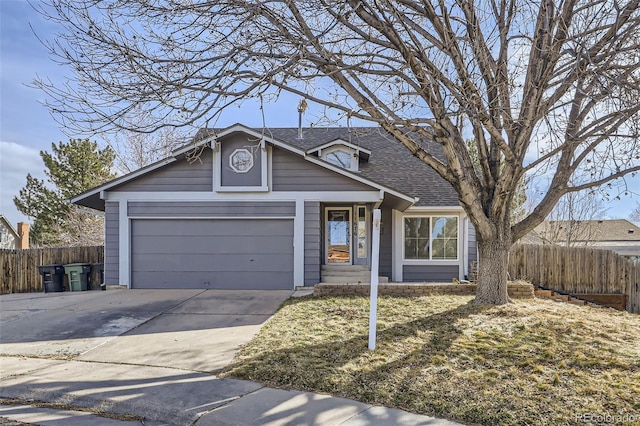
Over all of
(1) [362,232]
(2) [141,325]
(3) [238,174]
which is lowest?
(2) [141,325]

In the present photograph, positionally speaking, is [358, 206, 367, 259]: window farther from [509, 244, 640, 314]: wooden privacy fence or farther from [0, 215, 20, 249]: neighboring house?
[0, 215, 20, 249]: neighboring house

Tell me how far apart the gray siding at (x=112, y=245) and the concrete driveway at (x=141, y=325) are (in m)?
0.62

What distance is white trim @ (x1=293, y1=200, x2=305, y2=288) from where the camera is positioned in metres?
10.9

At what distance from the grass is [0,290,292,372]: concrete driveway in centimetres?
70

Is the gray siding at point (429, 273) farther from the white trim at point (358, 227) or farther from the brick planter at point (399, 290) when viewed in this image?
the brick planter at point (399, 290)

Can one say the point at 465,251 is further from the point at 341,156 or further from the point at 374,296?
the point at 374,296

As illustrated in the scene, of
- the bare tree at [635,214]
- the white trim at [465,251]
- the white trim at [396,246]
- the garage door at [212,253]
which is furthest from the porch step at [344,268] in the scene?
the bare tree at [635,214]

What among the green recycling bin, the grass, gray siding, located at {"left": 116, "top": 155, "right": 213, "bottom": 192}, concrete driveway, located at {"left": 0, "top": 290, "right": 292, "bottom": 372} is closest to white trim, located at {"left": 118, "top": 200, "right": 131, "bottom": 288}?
concrete driveway, located at {"left": 0, "top": 290, "right": 292, "bottom": 372}

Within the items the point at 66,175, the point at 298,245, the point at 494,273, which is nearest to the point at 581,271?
the point at 494,273

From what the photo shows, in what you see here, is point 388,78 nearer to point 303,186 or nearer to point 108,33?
point 303,186

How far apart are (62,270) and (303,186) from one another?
26.2ft

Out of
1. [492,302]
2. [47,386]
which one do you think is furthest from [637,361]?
[47,386]

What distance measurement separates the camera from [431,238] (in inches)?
488

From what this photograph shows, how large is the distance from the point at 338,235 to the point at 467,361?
8.39 m
